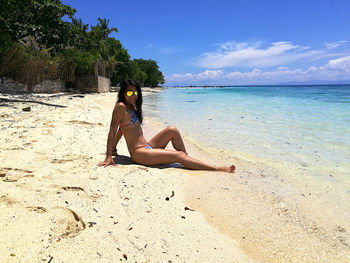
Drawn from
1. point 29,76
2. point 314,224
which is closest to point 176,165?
point 314,224

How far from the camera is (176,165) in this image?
3.51 m

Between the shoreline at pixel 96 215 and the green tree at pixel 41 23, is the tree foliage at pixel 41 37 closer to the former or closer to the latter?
the green tree at pixel 41 23

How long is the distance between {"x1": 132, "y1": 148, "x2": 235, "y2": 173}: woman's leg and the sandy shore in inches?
4.7

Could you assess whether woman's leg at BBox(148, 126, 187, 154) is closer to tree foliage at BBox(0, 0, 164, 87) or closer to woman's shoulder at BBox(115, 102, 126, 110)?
woman's shoulder at BBox(115, 102, 126, 110)

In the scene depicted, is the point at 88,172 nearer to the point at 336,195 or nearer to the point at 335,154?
the point at 336,195

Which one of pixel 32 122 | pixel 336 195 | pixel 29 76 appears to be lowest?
pixel 336 195

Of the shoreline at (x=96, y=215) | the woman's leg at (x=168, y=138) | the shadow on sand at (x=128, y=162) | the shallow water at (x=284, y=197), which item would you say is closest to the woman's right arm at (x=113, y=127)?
the shoreline at (x=96, y=215)

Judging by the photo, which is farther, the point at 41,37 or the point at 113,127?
the point at 41,37

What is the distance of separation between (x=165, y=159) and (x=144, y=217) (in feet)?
4.54

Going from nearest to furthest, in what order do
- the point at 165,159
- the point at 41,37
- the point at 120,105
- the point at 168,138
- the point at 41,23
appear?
the point at 120,105
the point at 165,159
the point at 168,138
the point at 41,23
the point at 41,37

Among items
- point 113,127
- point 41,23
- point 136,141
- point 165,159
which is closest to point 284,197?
point 165,159

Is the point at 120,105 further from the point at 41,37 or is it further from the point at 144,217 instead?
the point at 41,37

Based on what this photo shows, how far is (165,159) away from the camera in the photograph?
10.8 ft

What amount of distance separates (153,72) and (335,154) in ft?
225
